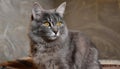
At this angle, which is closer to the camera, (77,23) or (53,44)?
(53,44)

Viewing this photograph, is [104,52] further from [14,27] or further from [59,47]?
[59,47]

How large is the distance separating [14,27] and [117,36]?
1057 millimetres

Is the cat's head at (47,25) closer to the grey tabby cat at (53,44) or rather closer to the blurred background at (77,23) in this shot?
the grey tabby cat at (53,44)

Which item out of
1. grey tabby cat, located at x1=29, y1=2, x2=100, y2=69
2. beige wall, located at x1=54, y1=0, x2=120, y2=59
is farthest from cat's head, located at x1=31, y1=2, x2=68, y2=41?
beige wall, located at x1=54, y1=0, x2=120, y2=59

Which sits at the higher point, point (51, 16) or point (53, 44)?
point (51, 16)

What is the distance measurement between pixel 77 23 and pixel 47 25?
1.41m

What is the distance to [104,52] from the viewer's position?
3.00 metres

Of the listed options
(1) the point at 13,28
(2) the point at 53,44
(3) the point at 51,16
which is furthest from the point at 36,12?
(1) the point at 13,28

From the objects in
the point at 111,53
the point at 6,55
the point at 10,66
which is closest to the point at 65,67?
the point at 10,66

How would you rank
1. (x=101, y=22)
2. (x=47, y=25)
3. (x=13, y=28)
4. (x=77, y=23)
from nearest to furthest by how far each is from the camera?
(x=47, y=25) < (x=13, y=28) < (x=101, y=22) < (x=77, y=23)

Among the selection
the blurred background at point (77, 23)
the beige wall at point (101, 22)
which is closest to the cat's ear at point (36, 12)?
the blurred background at point (77, 23)

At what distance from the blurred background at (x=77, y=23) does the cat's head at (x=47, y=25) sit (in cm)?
83

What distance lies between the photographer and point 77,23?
A: 316cm

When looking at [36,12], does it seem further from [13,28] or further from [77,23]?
[77,23]
